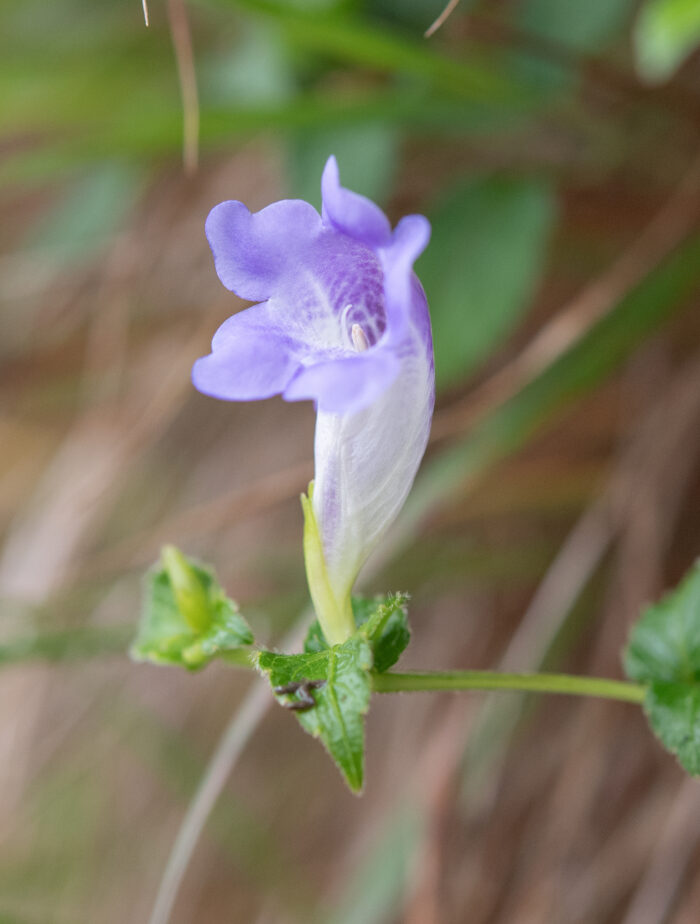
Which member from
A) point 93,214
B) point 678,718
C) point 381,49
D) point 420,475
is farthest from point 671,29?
point 93,214

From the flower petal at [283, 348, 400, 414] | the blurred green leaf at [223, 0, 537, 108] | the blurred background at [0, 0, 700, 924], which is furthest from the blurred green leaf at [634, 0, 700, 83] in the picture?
the flower petal at [283, 348, 400, 414]

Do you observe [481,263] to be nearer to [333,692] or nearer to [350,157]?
[350,157]

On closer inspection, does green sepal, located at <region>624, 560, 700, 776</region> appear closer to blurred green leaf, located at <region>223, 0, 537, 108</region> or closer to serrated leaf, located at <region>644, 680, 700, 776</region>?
serrated leaf, located at <region>644, 680, 700, 776</region>

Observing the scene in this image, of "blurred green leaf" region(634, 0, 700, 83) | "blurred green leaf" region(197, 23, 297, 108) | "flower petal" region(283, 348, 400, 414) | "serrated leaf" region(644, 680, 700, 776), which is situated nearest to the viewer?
"flower petal" region(283, 348, 400, 414)

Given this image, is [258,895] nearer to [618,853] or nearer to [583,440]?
[618,853]

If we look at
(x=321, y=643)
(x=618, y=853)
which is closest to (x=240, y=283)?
(x=321, y=643)
